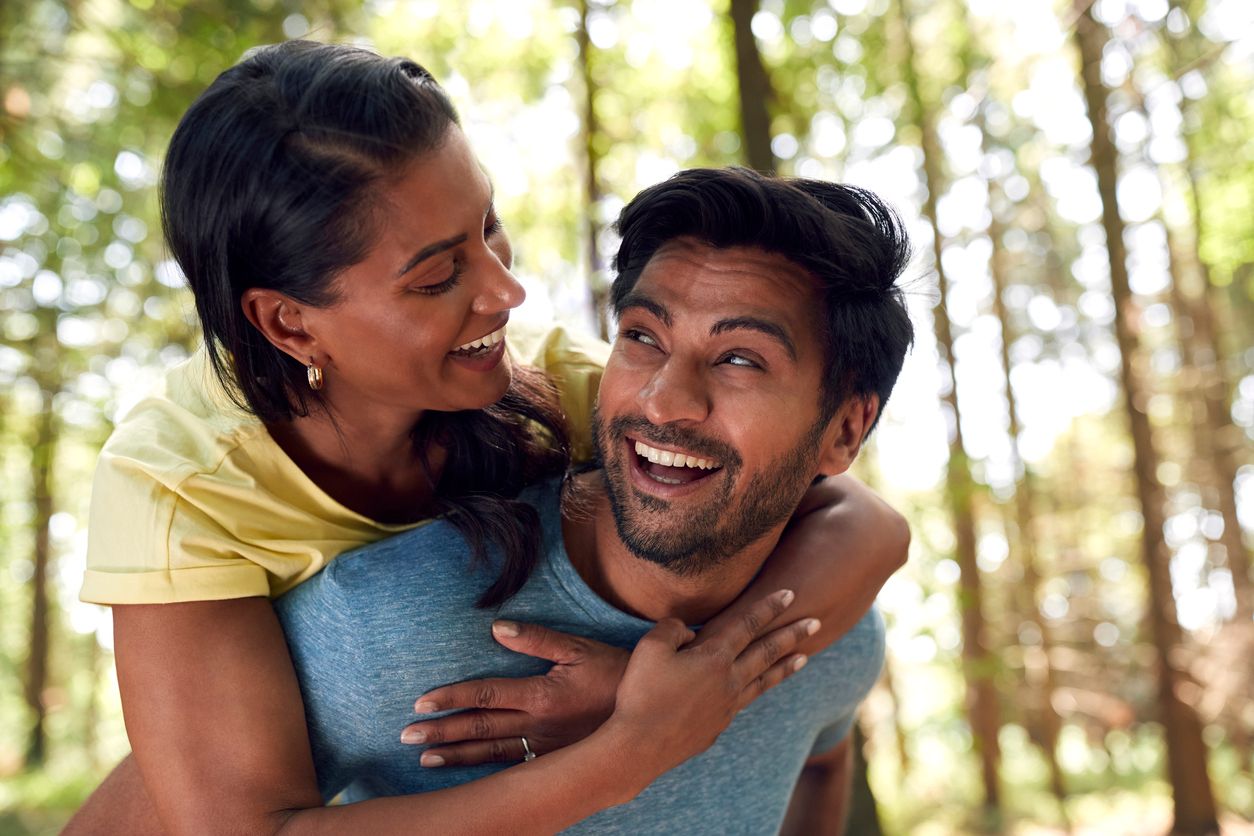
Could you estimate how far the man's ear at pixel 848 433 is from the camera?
257 centimetres

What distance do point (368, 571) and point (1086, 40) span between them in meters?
10.3

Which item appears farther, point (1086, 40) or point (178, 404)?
point (1086, 40)

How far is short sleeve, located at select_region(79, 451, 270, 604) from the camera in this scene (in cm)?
192

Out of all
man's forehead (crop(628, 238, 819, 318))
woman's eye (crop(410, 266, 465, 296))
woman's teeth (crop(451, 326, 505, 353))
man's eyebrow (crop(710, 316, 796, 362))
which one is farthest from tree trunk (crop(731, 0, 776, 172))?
woman's eye (crop(410, 266, 465, 296))

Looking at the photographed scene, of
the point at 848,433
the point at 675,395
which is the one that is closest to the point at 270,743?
the point at 675,395

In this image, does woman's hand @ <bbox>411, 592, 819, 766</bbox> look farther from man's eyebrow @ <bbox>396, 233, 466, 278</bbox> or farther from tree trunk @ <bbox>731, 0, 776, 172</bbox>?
tree trunk @ <bbox>731, 0, 776, 172</bbox>

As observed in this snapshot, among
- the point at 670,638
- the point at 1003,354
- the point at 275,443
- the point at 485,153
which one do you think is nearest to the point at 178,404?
the point at 275,443

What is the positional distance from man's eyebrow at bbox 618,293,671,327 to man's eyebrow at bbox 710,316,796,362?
0.11m

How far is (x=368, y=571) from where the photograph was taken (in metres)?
2.12

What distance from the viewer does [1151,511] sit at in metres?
10.4

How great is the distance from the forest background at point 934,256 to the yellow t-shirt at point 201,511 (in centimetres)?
65

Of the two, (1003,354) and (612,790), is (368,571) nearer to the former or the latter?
(612,790)

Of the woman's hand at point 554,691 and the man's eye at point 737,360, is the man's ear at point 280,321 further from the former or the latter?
the man's eye at point 737,360

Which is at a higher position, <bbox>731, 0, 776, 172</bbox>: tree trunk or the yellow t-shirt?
<bbox>731, 0, 776, 172</bbox>: tree trunk
